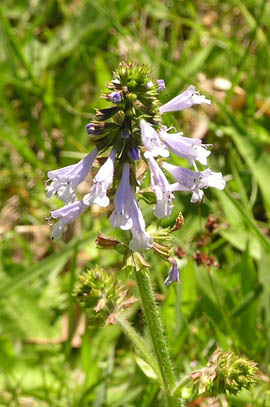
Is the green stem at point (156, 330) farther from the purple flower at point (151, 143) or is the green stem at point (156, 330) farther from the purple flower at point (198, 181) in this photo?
the purple flower at point (151, 143)

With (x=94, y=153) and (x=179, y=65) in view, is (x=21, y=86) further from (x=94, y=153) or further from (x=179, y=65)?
(x=94, y=153)

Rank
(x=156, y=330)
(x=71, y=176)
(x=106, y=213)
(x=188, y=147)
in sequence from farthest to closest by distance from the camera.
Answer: (x=106, y=213), (x=156, y=330), (x=71, y=176), (x=188, y=147)

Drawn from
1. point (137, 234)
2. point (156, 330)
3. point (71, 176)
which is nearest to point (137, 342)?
point (156, 330)

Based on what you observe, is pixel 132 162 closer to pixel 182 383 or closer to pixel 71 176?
pixel 71 176

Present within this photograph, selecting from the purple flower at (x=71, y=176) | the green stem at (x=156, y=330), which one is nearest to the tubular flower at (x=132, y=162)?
the purple flower at (x=71, y=176)

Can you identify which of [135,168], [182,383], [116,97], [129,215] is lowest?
[182,383]

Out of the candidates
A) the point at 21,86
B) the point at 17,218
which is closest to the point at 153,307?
the point at 17,218

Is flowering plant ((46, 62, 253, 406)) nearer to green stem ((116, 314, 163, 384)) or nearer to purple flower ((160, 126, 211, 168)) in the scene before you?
purple flower ((160, 126, 211, 168))
